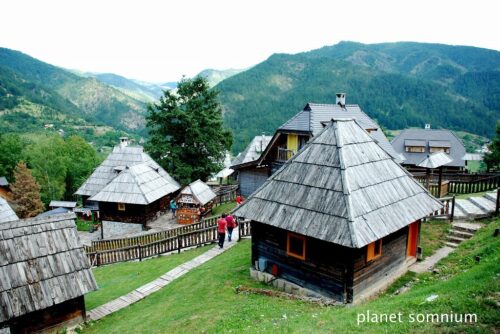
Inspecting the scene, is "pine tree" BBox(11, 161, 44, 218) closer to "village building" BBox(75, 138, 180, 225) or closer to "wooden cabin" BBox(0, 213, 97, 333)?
"village building" BBox(75, 138, 180, 225)

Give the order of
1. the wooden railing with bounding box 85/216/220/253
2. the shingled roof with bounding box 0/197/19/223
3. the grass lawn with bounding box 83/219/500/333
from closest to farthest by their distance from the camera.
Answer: the grass lawn with bounding box 83/219/500/333 < the wooden railing with bounding box 85/216/220/253 < the shingled roof with bounding box 0/197/19/223

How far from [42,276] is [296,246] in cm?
806

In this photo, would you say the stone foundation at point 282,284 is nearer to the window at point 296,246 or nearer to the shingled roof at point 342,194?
the window at point 296,246

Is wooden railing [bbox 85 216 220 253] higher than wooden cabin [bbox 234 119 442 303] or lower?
lower

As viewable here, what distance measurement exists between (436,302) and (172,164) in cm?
3062

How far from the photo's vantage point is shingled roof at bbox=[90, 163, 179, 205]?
2672 centimetres

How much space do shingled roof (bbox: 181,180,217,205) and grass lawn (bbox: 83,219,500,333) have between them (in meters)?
9.85

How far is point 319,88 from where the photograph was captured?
13250 cm

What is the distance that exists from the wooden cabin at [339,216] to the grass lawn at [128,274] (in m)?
5.18

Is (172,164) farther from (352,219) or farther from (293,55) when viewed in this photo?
(293,55)

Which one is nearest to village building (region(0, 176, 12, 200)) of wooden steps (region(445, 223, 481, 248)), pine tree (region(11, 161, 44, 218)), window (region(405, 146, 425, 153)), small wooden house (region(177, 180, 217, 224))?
pine tree (region(11, 161, 44, 218))

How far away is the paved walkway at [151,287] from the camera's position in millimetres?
12945

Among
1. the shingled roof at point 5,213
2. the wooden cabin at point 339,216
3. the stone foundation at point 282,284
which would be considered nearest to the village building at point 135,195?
the shingled roof at point 5,213

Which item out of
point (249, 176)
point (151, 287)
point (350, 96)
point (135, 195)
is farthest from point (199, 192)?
point (350, 96)
